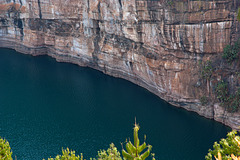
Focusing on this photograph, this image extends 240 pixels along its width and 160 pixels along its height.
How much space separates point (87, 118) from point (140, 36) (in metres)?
14.3

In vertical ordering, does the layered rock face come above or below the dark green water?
above

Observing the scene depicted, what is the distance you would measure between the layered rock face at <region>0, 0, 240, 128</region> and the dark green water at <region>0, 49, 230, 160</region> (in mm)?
2457

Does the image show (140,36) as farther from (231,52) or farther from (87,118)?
(87,118)

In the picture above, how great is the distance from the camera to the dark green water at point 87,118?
31.2 m

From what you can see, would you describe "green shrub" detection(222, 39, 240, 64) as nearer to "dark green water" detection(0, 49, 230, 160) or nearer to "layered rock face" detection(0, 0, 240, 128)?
"layered rock face" detection(0, 0, 240, 128)

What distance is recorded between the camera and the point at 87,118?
37.3 metres

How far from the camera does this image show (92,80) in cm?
4928

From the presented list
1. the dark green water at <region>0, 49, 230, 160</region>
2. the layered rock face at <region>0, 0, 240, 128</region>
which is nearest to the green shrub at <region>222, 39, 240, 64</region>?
the layered rock face at <region>0, 0, 240, 128</region>

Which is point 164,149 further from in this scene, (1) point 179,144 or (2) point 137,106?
(2) point 137,106

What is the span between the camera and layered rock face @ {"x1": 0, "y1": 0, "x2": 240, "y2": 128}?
106 feet

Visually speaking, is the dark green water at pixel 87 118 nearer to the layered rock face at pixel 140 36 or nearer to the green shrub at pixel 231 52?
the layered rock face at pixel 140 36

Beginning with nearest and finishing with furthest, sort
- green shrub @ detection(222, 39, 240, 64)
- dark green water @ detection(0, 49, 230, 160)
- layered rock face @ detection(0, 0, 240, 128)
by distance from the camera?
dark green water @ detection(0, 49, 230, 160) → green shrub @ detection(222, 39, 240, 64) → layered rock face @ detection(0, 0, 240, 128)

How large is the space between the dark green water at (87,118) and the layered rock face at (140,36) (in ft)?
8.06

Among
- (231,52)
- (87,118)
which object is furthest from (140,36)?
(87,118)
